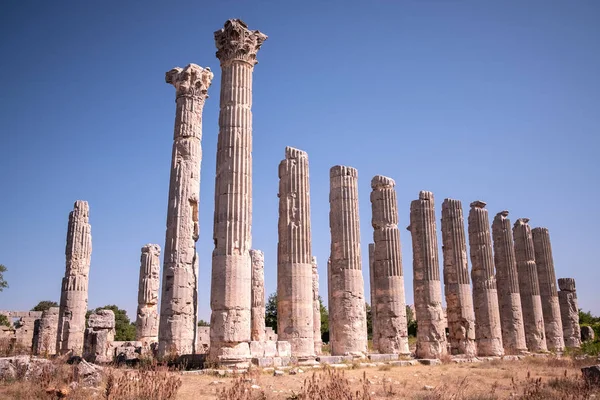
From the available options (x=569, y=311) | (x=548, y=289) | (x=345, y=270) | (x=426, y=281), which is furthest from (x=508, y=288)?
(x=345, y=270)

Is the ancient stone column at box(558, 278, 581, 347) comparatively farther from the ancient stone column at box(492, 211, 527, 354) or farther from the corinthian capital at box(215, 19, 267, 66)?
the corinthian capital at box(215, 19, 267, 66)

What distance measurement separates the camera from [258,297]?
2605 centimetres

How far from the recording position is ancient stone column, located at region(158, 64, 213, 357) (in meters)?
20.6

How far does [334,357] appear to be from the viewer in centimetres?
1991

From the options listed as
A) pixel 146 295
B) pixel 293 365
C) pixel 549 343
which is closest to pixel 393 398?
pixel 293 365

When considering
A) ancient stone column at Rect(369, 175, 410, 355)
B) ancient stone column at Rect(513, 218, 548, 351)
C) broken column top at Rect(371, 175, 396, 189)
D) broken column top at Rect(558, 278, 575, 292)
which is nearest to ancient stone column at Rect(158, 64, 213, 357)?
ancient stone column at Rect(369, 175, 410, 355)

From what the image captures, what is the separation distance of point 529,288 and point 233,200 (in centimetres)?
2316

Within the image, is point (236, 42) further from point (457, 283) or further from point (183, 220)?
point (457, 283)

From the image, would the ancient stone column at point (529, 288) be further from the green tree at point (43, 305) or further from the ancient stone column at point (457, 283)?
the green tree at point (43, 305)

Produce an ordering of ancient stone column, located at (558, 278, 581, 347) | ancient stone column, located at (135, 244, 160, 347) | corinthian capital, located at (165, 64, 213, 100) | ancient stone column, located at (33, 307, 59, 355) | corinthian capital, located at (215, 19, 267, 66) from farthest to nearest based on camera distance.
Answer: ancient stone column, located at (558, 278, 581, 347), ancient stone column, located at (33, 307, 59, 355), ancient stone column, located at (135, 244, 160, 347), corinthian capital, located at (165, 64, 213, 100), corinthian capital, located at (215, 19, 267, 66)

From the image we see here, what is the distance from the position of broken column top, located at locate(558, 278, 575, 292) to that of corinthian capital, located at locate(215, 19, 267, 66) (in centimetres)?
3062

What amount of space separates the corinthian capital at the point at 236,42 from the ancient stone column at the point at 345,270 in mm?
7002

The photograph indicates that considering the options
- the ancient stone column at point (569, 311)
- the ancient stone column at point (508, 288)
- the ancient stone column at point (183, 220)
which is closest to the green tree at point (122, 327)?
the ancient stone column at point (183, 220)

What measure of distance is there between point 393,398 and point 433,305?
552 inches
